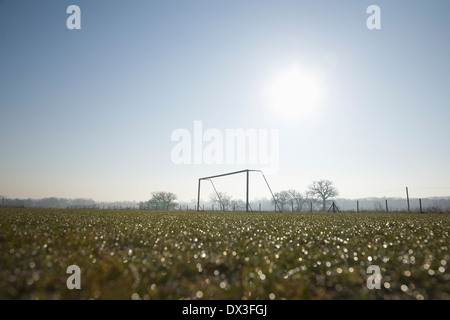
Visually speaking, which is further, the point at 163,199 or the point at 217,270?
the point at 163,199

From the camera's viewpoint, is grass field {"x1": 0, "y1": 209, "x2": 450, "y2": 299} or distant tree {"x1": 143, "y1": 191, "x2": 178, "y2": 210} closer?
grass field {"x1": 0, "y1": 209, "x2": 450, "y2": 299}

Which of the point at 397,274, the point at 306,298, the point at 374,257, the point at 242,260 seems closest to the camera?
the point at 306,298

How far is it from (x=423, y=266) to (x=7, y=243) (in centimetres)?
611

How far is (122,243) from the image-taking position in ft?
14.6

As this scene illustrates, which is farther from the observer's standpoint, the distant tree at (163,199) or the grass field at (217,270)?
the distant tree at (163,199)

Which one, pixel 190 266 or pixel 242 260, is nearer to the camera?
pixel 190 266

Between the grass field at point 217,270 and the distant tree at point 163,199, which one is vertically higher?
the grass field at point 217,270

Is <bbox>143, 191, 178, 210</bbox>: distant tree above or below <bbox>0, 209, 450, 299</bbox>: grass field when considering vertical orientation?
below

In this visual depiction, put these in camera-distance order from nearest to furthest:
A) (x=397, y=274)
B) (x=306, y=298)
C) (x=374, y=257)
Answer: (x=306, y=298) → (x=397, y=274) → (x=374, y=257)

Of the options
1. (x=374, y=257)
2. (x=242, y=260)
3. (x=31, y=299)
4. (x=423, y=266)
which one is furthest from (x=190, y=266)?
(x=423, y=266)
